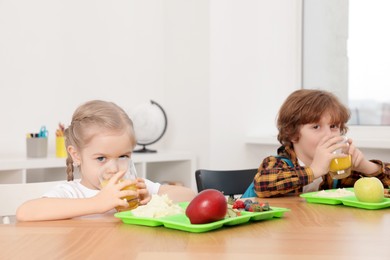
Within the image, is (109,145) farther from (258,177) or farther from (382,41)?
(382,41)

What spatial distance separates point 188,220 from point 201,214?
8 centimetres

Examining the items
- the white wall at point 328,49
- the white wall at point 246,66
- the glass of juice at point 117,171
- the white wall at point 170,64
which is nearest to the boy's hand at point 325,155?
the glass of juice at point 117,171

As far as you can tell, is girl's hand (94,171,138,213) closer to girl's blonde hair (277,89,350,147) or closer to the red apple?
the red apple

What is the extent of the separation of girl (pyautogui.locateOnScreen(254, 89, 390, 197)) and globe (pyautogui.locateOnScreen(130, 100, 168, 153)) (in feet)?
4.99

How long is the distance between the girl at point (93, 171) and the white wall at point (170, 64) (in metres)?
1.74

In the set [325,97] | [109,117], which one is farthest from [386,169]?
[109,117]

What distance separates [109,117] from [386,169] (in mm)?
957

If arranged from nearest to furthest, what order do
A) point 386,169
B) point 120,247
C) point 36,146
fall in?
point 120,247 < point 386,169 < point 36,146

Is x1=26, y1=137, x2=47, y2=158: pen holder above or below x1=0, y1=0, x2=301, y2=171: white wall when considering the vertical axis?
below

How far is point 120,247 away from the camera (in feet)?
3.49

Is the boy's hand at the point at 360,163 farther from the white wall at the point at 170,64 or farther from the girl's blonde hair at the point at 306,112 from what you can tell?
the white wall at the point at 170,64

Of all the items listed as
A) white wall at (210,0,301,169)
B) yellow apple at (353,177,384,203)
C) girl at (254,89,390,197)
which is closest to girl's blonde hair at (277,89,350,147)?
girl at (254,89,390,197)

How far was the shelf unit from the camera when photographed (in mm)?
3009

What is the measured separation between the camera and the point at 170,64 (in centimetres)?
390
